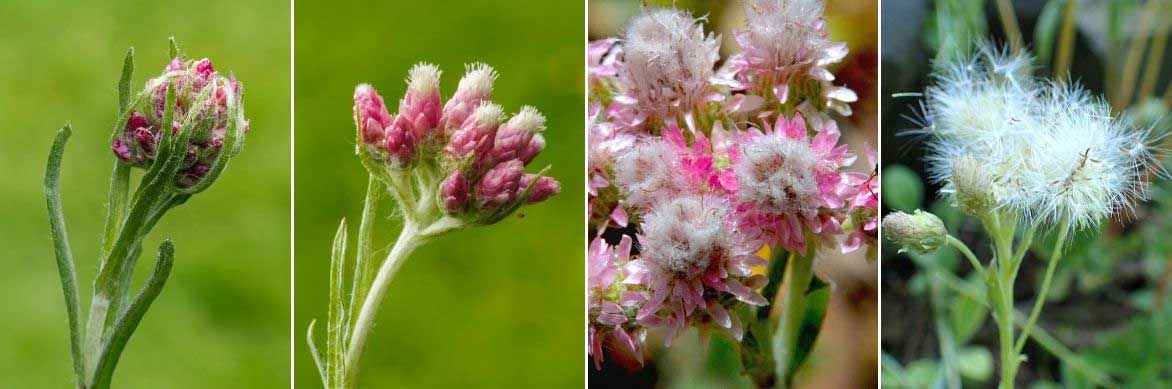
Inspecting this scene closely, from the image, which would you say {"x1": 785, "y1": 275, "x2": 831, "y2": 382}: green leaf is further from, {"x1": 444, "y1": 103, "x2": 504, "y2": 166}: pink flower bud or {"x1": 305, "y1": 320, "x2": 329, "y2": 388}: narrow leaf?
{"x1": 305, "y1": 320, "x2": 329, "y2": 388}: narrow leaf

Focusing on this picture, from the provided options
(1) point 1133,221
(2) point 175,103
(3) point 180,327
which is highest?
(2) point 175,103

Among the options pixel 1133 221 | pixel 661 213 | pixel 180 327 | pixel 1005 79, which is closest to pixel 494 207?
pixel 661 213

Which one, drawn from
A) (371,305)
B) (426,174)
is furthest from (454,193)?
(371,305)

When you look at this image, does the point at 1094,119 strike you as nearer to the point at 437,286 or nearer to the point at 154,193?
the point at 437,286

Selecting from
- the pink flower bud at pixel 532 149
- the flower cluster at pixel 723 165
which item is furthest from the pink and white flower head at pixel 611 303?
the pink flower bud at pixel 532 149

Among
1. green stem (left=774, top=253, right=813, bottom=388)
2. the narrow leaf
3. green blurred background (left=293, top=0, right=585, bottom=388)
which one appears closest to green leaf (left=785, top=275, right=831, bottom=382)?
green stem (left=774, top=253, right=813, bottom=388)

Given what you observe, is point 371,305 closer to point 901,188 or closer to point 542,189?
point 542,189
